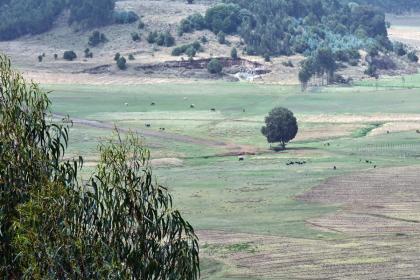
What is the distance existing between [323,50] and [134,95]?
98.8 feet

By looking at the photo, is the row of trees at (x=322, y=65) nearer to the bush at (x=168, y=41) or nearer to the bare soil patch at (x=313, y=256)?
the bush at (x=168, y=41)

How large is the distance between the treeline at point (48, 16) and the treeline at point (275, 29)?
45.0 feet

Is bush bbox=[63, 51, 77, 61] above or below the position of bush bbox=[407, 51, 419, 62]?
above

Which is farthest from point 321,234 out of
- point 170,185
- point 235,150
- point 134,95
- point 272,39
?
point 272,39

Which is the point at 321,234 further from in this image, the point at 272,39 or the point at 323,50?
the point at 272,39

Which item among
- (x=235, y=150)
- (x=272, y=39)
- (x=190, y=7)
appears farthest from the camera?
(x=190, y=7)

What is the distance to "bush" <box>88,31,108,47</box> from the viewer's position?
587 feet

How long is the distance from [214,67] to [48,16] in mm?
38388

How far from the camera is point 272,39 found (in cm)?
17712

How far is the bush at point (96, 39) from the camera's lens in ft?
587

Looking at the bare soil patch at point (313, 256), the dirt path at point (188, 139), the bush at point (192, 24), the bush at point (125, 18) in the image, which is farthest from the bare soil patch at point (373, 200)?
the bush at point (125, 18)

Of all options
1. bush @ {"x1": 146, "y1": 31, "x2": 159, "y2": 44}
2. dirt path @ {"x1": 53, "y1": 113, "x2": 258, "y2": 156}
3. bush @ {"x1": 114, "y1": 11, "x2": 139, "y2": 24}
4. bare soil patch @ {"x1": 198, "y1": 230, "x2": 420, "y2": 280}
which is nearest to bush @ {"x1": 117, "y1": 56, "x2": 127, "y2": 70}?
bush @ {"x1": 146, "y1": 31, "x2": 159, "y2": 44}

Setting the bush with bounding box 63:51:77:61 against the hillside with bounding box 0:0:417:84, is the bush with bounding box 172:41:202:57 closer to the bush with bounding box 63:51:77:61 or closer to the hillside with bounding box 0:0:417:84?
the hillside with bounding box 0:0:417:84

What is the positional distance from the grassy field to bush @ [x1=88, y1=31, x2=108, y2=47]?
995 inches
